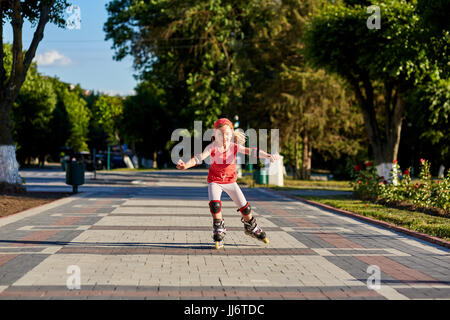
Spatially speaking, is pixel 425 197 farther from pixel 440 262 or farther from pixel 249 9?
pixel 249 9

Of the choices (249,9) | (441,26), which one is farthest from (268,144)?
(441,26)

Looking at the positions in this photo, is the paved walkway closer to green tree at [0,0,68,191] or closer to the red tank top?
the red tank top

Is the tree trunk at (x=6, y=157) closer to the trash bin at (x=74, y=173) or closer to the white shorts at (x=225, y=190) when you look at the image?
the trash bin at (x=74, y=173)

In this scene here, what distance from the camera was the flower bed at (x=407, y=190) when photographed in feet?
47.0

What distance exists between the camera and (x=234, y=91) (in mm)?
33812

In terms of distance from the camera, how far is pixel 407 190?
661 inches

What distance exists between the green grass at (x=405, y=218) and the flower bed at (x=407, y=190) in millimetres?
489

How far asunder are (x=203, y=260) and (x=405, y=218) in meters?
6.52

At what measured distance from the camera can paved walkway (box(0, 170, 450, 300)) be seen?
6016mm

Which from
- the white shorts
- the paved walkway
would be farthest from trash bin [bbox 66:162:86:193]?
the white shorts

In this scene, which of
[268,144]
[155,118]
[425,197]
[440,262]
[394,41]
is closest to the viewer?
[440,262]

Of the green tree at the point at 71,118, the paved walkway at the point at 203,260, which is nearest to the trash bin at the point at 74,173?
the paved walkway at the point at 203,260

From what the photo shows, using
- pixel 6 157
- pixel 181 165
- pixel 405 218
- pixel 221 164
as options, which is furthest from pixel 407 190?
pixel 6 157
